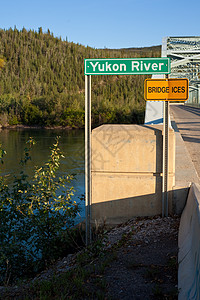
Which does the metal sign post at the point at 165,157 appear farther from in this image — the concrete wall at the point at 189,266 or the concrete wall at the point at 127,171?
the concrete wall at the point at 189,266

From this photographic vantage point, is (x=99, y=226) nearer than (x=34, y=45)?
Yes

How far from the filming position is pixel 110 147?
5277mm

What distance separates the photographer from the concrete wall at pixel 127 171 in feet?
17.2

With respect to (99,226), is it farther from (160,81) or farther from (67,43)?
(67,43)

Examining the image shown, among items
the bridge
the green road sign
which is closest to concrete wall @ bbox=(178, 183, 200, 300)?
the bridge

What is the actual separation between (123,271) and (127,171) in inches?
71.7

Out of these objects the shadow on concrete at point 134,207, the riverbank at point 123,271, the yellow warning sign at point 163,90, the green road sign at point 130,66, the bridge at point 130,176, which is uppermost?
the green road sign at point 130,66

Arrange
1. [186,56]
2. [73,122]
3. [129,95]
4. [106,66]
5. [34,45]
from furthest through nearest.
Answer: [34,45]
[129,95]
[73,122]
[186,56]
[106,66]

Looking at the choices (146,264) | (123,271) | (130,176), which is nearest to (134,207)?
(130,176)

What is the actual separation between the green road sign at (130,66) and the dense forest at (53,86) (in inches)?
2725

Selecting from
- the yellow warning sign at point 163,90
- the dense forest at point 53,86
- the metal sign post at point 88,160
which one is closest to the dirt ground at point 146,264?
the metal sign post at point 88,160

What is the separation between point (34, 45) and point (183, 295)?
170618mm

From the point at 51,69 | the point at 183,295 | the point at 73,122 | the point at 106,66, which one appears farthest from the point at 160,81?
the point at 51,69

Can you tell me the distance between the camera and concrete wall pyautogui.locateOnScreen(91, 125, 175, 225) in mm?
5238
